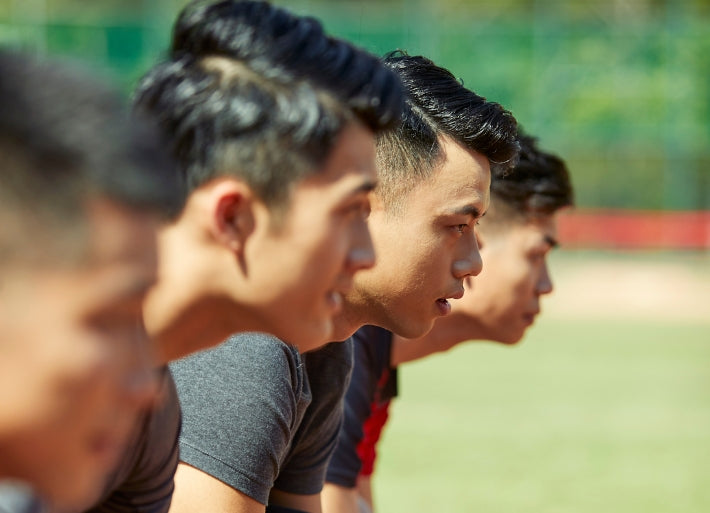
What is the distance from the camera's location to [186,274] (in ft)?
7.22

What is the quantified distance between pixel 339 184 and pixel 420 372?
37.5 feet

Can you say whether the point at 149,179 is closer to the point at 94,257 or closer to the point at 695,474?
the point at 94,257

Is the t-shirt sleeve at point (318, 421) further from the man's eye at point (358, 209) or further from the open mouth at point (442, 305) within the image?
the man's eye at point (358, 209)

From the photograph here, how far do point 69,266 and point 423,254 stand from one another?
149 centimetres

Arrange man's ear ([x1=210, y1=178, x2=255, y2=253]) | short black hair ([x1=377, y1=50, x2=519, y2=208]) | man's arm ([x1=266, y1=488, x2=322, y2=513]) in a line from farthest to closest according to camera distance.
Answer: man's arm ([x1=266, y1=488, x2=322, y2=513]) → short black hair ([x1=377, y1=50, x2=519, y2=208]) → man's ear ([x1=210, y1=178, x2=255, y2=253])

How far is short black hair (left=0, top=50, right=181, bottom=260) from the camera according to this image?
174 centimetres

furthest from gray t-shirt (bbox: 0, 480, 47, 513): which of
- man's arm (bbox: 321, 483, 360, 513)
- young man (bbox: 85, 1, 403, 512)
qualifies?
man's arm (bbox: 321, 483, 360, 513)

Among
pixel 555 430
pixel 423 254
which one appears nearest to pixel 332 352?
pixel 423 254

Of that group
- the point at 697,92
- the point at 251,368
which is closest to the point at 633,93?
the point at 697,92

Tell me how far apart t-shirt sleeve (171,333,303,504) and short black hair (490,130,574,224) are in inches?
83.2

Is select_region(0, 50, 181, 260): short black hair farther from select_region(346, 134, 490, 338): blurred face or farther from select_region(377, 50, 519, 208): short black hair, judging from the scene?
select_region(377, 50, 519, 208): short black hair

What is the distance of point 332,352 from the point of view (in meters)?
3.37

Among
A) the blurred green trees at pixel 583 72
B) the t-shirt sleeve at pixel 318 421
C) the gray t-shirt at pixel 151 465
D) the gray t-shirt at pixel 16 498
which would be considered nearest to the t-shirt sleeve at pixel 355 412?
the t-shirt sleeve at pixel 318 421

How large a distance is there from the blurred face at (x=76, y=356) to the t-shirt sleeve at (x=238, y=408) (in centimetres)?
89
